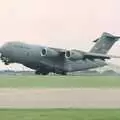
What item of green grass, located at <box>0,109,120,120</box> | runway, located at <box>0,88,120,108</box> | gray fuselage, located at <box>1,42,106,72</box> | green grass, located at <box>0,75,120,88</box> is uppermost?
green grass, located at <box>0,109,120,120</box>

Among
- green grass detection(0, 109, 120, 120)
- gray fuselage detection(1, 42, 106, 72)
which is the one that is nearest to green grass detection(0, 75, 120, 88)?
green grass detection(0, 109, 120, 120)

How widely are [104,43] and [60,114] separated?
2073 inches

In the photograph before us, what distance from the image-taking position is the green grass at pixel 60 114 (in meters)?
9.66

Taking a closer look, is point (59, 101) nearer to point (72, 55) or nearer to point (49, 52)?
point (49, 52)

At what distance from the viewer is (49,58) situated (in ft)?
179

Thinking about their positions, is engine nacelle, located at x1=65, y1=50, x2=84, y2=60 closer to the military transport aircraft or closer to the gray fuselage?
the military transport aircraft

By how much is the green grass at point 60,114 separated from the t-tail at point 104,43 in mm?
51577

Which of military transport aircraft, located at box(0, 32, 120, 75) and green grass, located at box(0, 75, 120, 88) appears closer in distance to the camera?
green grass, located at box(0, 75, 120, 88)

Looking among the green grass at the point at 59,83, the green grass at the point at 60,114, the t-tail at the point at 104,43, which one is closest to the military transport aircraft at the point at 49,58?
the t-tail at the point at 104,43

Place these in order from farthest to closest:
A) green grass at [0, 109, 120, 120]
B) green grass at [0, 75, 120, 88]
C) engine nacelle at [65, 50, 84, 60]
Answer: engine nacelle at [65, 50, 84, 60] → green grass at [0, 75, 120, 88] → green grass at [0, 109, 120, 120]

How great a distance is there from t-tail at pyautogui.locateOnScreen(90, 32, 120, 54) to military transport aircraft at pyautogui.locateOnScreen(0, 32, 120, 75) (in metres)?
4.17

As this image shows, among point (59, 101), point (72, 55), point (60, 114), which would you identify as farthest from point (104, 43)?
point (60, 114)

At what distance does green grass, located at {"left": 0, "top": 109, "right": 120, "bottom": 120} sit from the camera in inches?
380

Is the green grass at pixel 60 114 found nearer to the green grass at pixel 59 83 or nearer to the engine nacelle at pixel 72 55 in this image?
the green grass at pixel 59 83
